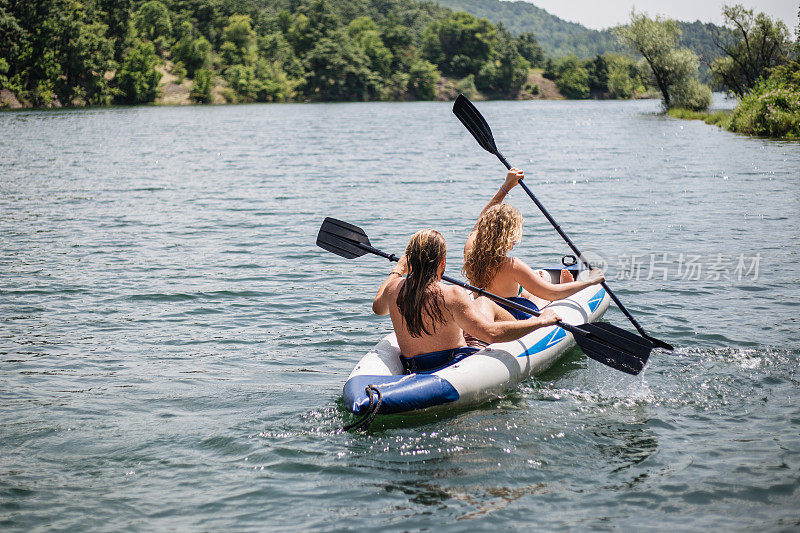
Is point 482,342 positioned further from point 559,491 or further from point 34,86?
point 34,86

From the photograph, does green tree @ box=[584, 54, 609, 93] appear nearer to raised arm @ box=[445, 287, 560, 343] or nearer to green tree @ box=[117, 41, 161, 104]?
green tree @ box=[117, 41, 161, 104]

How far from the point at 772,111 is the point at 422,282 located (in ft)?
83.9

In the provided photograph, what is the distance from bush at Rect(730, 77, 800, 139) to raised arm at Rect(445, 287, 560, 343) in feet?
78.6

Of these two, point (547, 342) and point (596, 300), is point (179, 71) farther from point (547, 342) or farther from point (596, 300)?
point (547, 342)

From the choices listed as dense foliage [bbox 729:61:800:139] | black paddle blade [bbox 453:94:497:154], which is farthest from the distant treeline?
black paddle blade [bbox 453:94:497:154]

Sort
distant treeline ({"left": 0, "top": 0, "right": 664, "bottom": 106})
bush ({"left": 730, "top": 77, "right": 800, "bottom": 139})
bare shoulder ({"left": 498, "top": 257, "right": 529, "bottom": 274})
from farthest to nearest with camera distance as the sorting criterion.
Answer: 1. distant treeline ({"left": 0, "top": 0, "right": 664, "bottom": 106})
2. bush ({"left": 730, "top": 77, "right": 800, "bottom": 139})
3. bare shoulder ({"left": 498, "top": 257, "right": 529, "bottom": 274})

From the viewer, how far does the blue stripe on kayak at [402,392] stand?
537cm

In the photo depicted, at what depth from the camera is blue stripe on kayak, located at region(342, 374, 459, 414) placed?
5.37 m

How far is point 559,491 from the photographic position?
184 inches

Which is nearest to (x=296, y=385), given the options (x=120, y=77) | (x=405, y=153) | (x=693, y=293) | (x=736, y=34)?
(x=693, y=293)

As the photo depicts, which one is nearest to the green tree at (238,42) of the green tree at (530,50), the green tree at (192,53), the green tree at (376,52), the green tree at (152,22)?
the green tree at (192,53)

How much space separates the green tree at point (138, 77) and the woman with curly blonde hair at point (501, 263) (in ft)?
222

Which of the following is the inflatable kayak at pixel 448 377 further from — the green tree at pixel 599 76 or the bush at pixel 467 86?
the green tree at pixel 599 76

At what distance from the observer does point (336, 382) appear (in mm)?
6570
